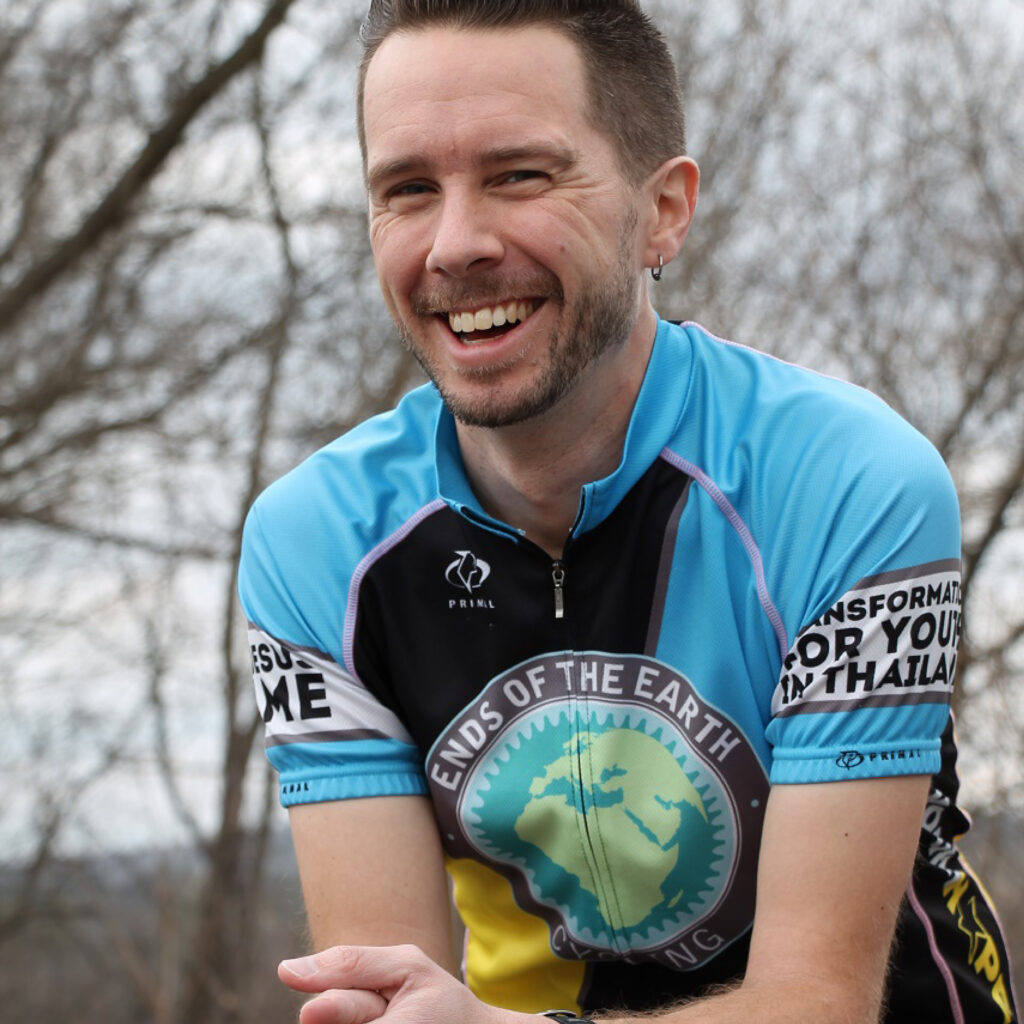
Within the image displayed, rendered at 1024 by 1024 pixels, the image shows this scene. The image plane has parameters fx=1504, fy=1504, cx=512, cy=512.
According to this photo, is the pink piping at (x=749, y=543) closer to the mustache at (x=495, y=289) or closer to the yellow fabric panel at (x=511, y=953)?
the mustache at (x=495, y=289)

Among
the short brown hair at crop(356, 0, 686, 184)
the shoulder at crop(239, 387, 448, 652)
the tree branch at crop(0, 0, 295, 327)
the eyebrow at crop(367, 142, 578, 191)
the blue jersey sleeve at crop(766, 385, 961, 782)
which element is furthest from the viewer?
the tree branch at crop(0, 0, 295, 327)

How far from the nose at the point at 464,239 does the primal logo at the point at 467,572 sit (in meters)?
0.47

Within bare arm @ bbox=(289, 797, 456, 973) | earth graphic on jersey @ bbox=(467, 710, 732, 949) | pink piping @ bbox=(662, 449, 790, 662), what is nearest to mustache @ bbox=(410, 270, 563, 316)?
pink piping @ bbox=(662, 449, 790, 662)

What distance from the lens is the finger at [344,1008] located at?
6.04 feet

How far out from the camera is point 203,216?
327 inches

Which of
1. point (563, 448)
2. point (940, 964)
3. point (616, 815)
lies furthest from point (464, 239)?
point (940, 964)

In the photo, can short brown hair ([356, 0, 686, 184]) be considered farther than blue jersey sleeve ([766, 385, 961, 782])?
Yes

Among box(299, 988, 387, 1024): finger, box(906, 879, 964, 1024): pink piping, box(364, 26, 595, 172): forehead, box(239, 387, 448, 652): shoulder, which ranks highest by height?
box(364, 26, 595, 172): forehead

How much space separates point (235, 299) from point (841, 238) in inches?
132

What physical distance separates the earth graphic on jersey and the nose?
2.32 ft

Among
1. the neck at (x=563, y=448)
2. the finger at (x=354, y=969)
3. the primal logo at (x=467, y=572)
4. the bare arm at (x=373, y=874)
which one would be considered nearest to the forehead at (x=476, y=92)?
the neck at (x=563, y=448)

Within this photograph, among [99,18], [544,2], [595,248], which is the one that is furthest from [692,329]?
[99,18]

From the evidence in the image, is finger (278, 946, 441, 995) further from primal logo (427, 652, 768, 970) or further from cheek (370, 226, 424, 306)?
cheek (370, 226, 424, 306)

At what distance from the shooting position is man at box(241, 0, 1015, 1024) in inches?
85.4
